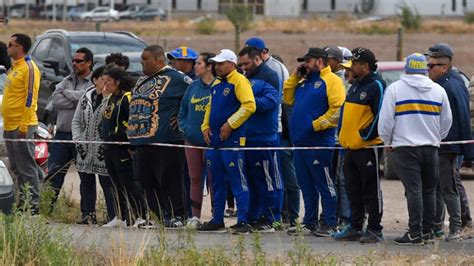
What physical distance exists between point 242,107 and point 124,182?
1.68 meters

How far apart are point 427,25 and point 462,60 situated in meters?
29.0

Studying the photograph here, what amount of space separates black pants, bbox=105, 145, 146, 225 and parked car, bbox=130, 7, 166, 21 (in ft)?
241

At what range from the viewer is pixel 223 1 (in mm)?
98812

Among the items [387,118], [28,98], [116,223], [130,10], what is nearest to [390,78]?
[28,98]

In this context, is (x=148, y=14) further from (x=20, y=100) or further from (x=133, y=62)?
(x=20, y=100)

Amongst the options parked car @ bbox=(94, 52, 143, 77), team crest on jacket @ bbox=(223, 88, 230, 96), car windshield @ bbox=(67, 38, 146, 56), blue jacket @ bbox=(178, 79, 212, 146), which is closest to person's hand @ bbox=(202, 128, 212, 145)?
blue jacket @ bbox=(178, 79, 212, 146)

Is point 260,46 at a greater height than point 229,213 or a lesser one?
greater

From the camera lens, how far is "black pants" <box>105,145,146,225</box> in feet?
43.9

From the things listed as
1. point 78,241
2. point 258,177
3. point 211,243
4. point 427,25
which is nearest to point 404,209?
point 258,177

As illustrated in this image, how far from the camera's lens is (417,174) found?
11688 mm

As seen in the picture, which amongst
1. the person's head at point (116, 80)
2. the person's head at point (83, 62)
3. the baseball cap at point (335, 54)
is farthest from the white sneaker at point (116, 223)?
the baseball cap at point (335, 54)

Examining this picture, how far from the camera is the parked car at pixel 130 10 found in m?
89.8

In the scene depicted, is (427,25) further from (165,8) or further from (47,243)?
(47,243)

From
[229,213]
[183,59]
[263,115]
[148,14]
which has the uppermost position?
[183,59]
